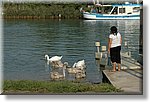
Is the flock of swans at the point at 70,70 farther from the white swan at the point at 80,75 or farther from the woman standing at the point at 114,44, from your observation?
the woman standing at the point at 114,44

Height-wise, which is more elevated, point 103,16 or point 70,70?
point 103,16

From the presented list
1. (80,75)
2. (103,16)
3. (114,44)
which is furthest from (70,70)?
(103,16)

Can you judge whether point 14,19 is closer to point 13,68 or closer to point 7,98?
point 13,68

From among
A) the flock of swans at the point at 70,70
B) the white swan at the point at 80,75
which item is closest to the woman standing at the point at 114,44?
the white swan at the point at 80,75

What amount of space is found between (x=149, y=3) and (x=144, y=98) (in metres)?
1.06

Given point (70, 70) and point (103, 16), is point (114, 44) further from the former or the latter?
point (103, 16)

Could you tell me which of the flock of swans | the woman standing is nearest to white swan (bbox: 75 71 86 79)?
the flock of swans

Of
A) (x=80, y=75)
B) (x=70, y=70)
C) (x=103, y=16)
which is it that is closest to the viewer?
(x=80, y=75)

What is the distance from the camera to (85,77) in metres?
11.4

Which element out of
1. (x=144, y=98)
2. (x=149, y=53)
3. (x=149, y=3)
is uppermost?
(x=149, y=3)

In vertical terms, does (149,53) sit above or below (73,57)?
above

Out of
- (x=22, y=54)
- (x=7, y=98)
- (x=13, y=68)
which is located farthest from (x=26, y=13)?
(x=7, y=98)

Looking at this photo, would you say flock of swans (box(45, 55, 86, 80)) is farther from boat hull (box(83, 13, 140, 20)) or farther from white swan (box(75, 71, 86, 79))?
boat hull (box(83, 13, 140, 20))

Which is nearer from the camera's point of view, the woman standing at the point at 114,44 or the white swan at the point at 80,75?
the woman standing at the point at 114,44
